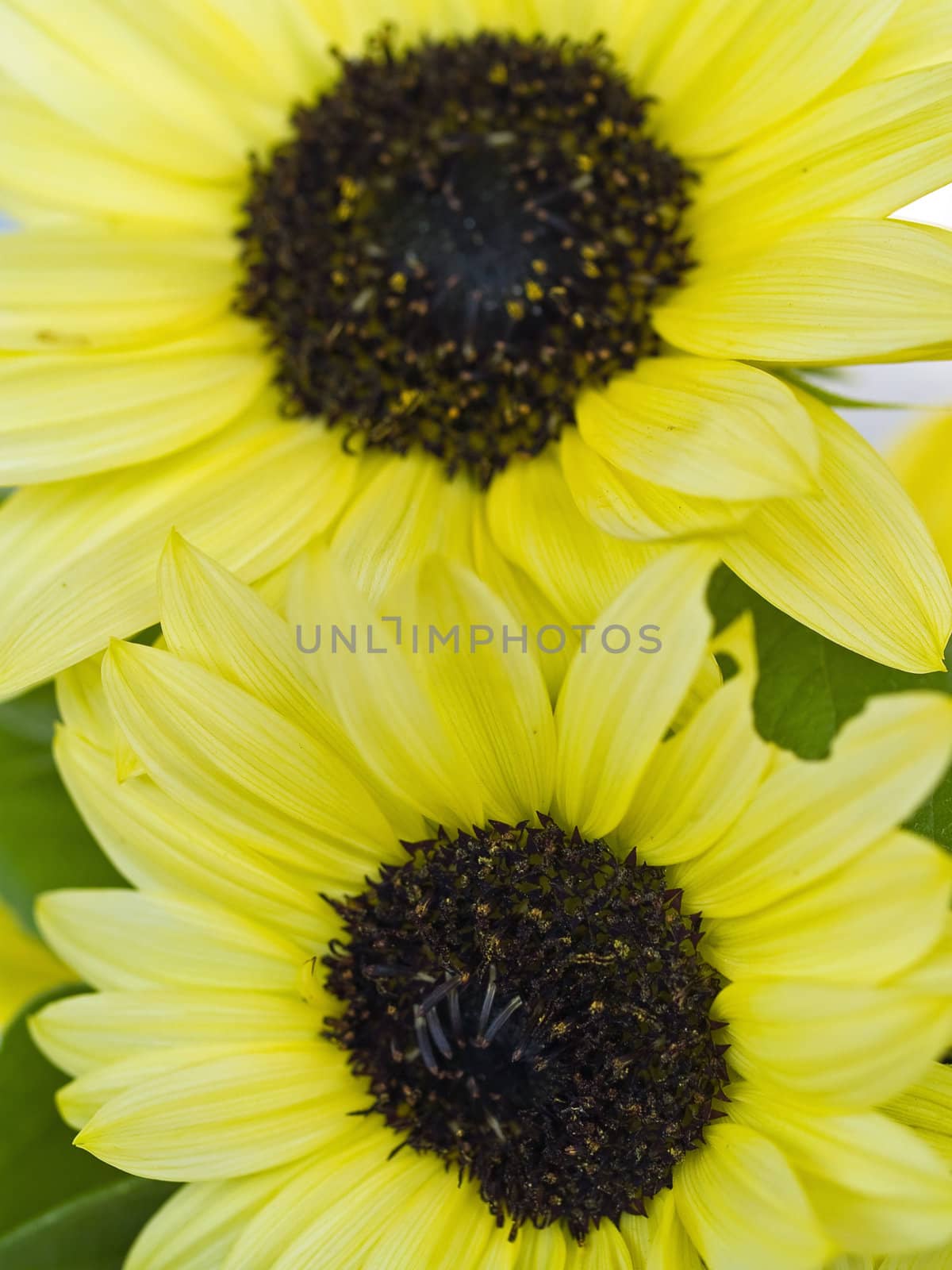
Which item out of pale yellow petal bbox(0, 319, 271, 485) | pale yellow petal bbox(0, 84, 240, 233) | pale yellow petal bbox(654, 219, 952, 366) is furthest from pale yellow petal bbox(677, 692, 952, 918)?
pale yellow petal bbox(0, 84, 240, 233)

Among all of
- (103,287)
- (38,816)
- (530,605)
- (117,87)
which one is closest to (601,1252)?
(530,605)

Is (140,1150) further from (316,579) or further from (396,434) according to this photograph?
(396,434)

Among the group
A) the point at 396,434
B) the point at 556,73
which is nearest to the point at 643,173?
the point at 556,73

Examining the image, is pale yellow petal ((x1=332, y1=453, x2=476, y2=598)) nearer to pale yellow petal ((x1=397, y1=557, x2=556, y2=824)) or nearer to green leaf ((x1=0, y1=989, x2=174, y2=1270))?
pale yellow petal ((x1=397, y1=557, x2=556, y2=824))

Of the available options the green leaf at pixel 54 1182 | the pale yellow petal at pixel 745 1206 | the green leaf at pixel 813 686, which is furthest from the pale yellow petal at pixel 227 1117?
the green leaf at pixel 813 686

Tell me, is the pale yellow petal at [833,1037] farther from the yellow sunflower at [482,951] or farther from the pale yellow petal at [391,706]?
the pale yellow petal at [391,706]

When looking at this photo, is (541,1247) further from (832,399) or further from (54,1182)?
(832,399)
